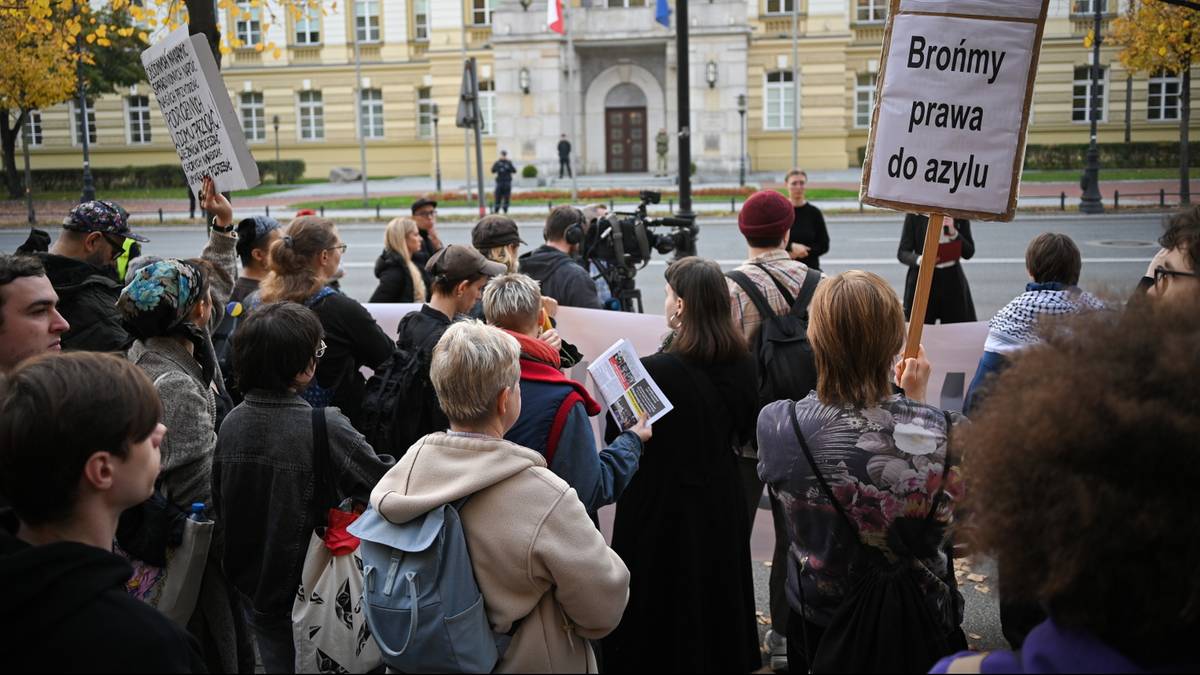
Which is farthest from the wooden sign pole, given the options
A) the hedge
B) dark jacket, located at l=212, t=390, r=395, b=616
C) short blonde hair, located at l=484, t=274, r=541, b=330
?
the hedge

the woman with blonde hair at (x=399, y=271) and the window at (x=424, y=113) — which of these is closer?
the woman with blonde hair at (x=399, y=271)

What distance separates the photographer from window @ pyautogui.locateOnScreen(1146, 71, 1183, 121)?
139ft

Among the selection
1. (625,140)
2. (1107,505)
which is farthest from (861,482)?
(625,140)

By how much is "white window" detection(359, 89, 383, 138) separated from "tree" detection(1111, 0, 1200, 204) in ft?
101

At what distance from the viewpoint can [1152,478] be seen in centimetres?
165

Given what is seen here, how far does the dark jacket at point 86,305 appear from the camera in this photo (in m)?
4.75

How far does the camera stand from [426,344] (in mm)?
4688

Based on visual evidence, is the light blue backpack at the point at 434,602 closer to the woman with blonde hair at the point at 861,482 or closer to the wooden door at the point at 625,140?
the woman with blonde hair at the point at 861,482

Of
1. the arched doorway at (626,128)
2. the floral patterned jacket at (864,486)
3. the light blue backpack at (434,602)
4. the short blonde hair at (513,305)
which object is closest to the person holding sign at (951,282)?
the short blonde hair at (513,305)

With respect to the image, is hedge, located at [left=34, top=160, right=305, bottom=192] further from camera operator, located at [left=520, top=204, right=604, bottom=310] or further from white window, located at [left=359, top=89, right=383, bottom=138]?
camera operator, located at [left=520, top=204, right=604, bottom=310]

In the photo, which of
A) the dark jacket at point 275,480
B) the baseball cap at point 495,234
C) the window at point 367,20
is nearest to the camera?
the dark jacket at point 275,480

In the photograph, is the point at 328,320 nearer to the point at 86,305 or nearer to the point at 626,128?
the point at 86,305

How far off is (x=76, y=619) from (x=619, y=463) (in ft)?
6.79

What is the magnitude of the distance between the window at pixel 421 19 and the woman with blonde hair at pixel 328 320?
44.9m
